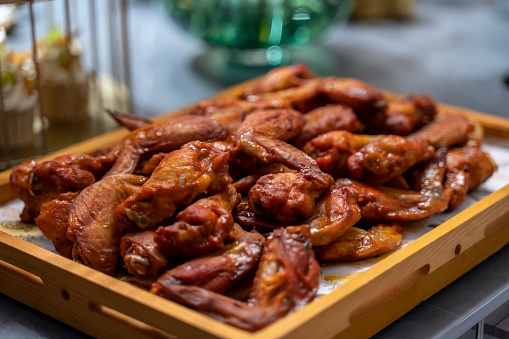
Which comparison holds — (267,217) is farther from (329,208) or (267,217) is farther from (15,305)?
(15,305)

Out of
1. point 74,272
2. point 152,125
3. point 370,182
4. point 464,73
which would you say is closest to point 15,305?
point 74,272

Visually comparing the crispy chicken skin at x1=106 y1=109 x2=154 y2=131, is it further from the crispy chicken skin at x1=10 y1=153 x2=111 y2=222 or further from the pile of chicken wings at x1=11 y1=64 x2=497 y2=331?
the crispy chicken skin at x1=10 y1=153 x2=111 y2=222

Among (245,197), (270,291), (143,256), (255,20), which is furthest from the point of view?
(255,20)

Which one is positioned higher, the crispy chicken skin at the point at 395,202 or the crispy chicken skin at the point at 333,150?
the crispy chicken skin at the point at 333,150

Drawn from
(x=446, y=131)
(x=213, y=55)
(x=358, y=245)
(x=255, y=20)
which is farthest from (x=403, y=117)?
(x=213, y=55)

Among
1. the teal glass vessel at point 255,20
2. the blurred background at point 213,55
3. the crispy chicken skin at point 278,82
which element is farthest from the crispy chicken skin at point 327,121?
the teal glass vessel at point 255,20

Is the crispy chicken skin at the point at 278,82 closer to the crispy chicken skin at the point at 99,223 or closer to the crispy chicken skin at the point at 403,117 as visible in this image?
the crispy chicken skin at the point at 403,117

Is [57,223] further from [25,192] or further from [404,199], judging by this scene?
[404,199]
